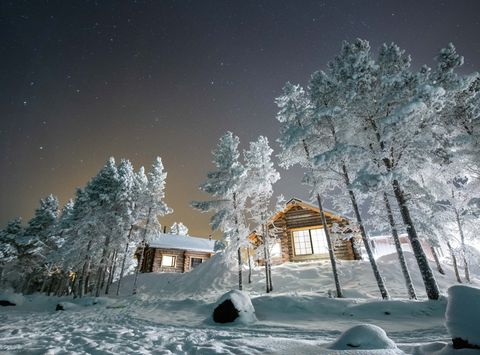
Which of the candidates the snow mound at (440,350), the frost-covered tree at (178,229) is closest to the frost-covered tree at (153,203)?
the snow mound at (440,350)

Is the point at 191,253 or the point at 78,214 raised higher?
the point at 78,214

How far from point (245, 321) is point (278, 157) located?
10138 millimetres

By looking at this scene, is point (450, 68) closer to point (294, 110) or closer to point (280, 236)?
point (294, 110)

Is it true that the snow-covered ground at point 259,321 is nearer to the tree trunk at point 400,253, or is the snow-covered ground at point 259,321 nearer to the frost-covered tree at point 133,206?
the tree trunk at point 400,253

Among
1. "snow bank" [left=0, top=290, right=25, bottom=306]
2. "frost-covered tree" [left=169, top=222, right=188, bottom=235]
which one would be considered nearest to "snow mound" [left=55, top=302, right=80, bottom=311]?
"snow bank" [left=0, top=290, right=25, bottom=306]

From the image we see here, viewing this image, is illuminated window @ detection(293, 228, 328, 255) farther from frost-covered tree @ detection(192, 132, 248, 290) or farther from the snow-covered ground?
frost-covered tree @ detection(192, 132, 248, 290)

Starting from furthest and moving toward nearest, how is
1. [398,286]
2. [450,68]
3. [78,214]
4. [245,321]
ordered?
[78,214] < [398,286] < [450,68] < [245,321]

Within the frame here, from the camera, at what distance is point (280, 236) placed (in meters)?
24.7

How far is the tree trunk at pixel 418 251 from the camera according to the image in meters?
9.99

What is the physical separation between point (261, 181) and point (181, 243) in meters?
22.6

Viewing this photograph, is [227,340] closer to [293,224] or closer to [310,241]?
[310,241]

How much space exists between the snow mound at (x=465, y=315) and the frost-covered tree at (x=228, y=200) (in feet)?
47.1

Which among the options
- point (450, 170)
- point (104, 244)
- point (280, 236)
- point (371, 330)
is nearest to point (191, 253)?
point (104, 244)

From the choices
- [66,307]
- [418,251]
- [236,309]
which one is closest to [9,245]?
[66,307]
